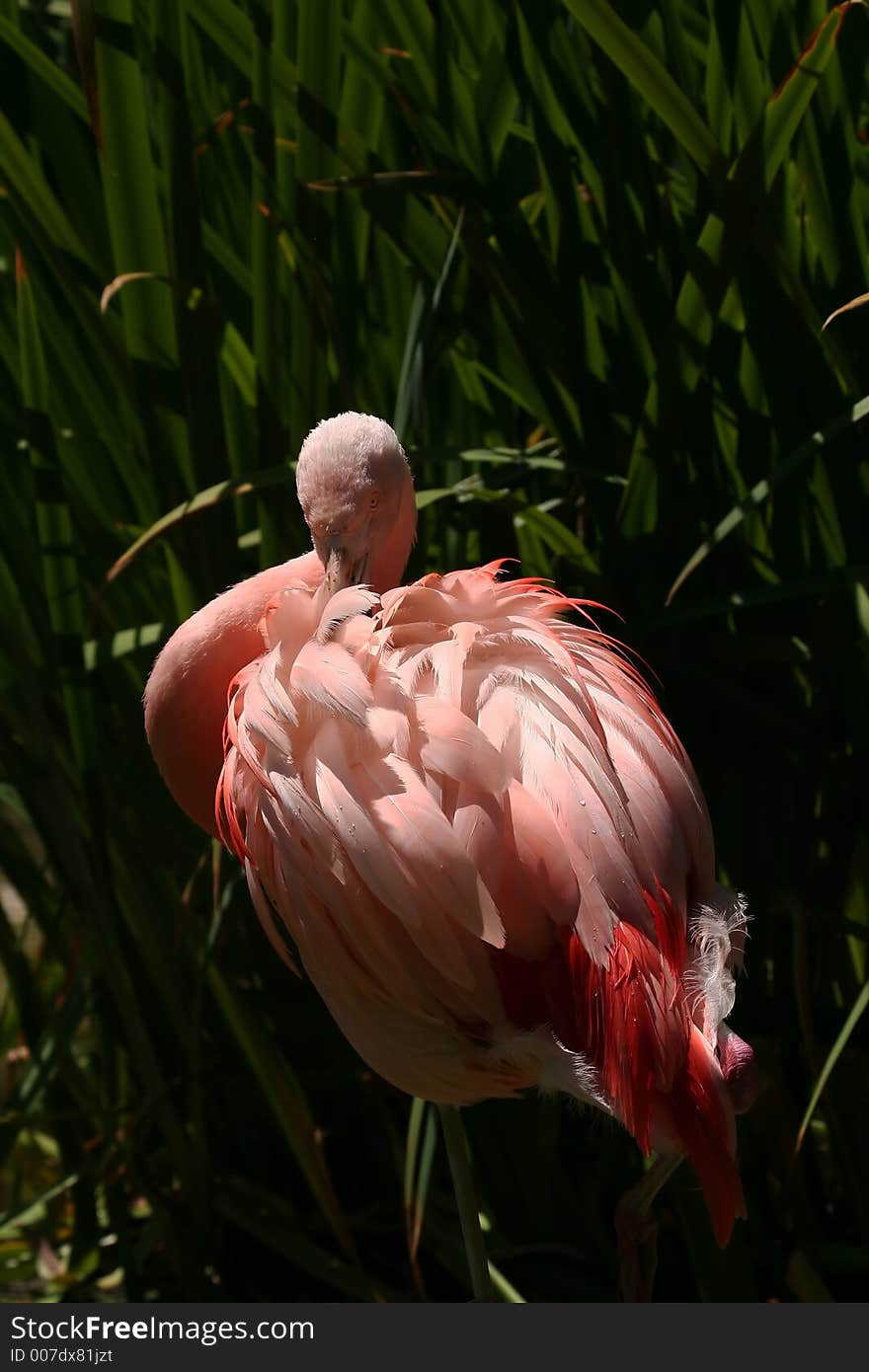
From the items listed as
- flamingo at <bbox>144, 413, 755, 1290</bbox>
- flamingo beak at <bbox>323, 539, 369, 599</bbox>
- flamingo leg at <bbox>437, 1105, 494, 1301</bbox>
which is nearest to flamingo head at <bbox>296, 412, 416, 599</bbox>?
flamingo beak at <bbox>323, 539, 369, 599</bbox>

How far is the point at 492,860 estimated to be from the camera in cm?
124

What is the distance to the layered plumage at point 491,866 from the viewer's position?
Answer: 1224 millimetres

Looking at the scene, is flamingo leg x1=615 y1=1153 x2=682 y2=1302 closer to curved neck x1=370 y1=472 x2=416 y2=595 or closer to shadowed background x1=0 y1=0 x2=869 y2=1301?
shadowed background x1=0 y1=0 x2=869 y2=1301

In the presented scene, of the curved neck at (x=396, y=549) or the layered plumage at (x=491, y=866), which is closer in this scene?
the layered plumage at (x=491, y=866)

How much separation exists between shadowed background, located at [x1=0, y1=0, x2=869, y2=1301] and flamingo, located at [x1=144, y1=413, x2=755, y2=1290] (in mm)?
251

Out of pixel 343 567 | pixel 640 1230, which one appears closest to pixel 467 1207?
pixel 640 1230

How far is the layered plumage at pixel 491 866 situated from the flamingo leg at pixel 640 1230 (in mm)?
92

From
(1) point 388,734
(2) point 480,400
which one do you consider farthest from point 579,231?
(1) point 388,734

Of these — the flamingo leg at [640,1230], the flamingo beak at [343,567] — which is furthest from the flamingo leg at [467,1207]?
the flamingo beak at [343,567]

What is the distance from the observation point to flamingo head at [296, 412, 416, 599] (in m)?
1.53

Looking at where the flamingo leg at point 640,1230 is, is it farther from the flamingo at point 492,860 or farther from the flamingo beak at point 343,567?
the flamingo beak at point 343,567

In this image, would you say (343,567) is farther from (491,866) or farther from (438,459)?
(491,866)

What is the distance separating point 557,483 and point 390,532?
340 mm

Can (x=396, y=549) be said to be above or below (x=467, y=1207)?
above
